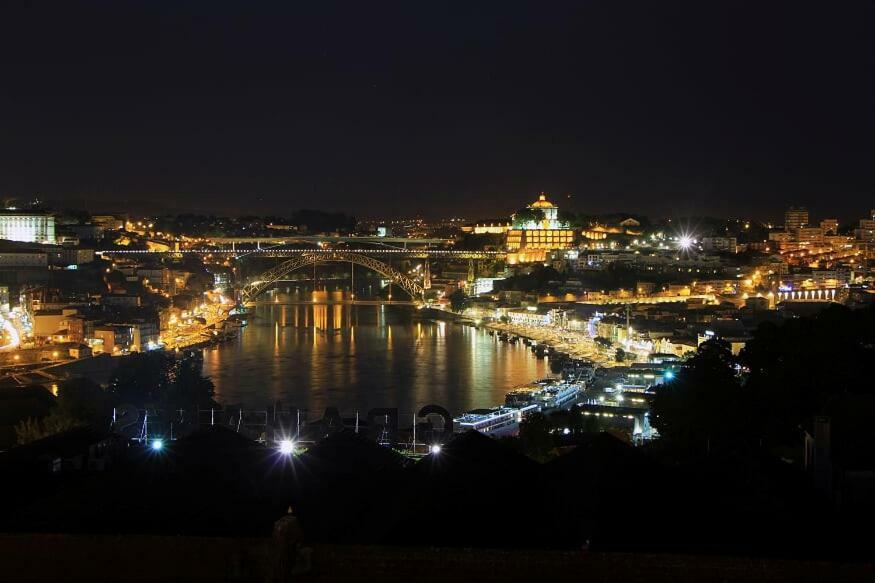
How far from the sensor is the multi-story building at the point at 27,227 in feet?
66.7

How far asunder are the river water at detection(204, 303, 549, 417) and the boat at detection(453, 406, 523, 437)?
0.76 metres

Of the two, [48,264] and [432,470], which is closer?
[432,470]

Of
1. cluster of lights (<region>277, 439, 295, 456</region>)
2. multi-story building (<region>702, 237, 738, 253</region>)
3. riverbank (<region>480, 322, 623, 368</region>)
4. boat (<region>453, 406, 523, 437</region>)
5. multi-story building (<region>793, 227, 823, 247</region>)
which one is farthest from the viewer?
multi-story building (<region>793, 227, 823, 247</region>)

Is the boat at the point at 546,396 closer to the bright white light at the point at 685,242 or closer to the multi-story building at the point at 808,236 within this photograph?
the bright white light at the point at 685,242

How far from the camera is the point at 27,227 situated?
20500 millimetres

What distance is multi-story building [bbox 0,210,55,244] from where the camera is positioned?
66.7 ft

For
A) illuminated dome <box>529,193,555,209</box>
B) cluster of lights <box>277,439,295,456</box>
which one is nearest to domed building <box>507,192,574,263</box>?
illuminated dome <box>529,193,555,209</box>

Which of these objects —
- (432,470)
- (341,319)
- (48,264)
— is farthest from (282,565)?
(48,264)

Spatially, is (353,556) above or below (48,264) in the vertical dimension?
below

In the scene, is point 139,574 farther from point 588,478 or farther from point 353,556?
point 588,478

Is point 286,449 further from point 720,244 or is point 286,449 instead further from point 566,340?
point 720,244

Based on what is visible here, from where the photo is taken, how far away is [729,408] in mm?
3875

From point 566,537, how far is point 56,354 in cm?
940

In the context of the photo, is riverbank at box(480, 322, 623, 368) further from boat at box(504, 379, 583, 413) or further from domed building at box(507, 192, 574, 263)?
domed building at box(507, 192, 574, 263)
